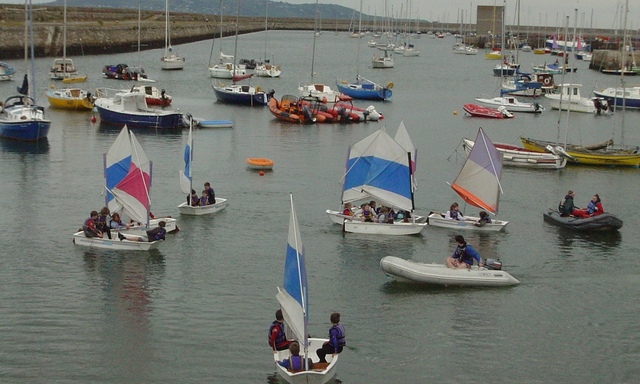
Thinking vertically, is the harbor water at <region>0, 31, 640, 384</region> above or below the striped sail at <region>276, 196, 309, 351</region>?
below

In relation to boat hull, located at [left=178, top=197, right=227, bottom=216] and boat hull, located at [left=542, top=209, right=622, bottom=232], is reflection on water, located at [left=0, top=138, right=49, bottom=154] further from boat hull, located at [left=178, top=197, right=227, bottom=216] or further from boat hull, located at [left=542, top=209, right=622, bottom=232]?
boat hull, located at [left=542, top=209, right=622, bottom=232]

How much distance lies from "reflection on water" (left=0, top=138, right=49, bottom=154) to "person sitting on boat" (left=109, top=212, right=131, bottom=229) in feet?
89.3

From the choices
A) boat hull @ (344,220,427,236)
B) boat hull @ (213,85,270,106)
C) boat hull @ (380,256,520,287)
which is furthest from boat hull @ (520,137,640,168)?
boat hull @ (213,85,270,106)

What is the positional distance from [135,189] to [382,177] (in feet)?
38.7

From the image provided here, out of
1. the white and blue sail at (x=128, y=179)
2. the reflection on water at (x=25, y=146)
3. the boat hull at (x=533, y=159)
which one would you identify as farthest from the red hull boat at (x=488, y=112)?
the white and blue sail at (x=128, y=179)

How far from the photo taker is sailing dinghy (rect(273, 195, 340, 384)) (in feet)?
86.7

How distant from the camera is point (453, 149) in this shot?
248 ft

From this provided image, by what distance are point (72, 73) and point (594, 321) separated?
95.6 metres

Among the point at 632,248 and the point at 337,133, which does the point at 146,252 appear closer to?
the point at 632,248

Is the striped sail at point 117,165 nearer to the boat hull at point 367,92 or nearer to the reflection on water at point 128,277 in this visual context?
the reflection on water at point 128,277

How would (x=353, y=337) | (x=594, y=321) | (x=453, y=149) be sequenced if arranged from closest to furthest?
(x=353, y=337) → (x=594, y=321) → (x=453, y=149)

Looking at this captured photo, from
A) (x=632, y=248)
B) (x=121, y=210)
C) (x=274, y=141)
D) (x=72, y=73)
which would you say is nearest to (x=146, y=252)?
(x=121, y=210)

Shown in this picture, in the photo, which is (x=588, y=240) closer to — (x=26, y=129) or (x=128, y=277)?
(x=128, y=277)

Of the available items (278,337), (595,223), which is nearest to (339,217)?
(595,223)
